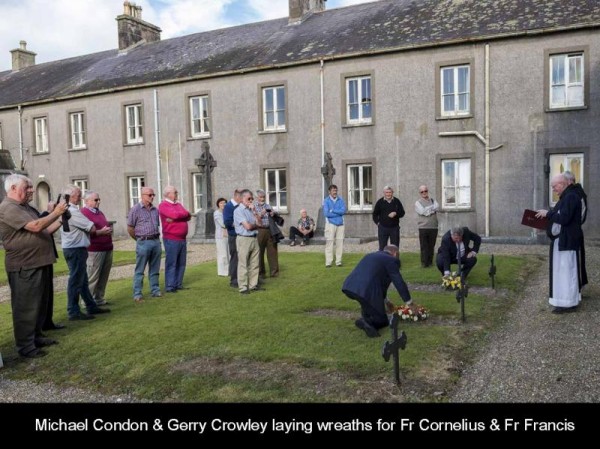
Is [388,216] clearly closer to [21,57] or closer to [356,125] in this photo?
[356,125]

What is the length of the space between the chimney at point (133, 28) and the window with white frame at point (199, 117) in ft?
27.8

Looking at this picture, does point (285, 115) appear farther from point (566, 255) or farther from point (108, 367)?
point (108, 367)

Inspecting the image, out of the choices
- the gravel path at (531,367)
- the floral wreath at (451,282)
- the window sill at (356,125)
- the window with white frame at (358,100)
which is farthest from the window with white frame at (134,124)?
the gravel path at (531,367)

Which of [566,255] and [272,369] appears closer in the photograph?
[272,369]

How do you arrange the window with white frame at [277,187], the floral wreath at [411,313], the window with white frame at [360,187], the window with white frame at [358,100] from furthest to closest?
the window with white frame at [277,187], the window with white frame at [360,187], the window with white frame at [358,100], the floral wreath at [411,313]

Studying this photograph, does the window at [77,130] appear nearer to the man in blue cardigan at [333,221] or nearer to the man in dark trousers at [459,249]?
the man in blue cardigan at [333,221]

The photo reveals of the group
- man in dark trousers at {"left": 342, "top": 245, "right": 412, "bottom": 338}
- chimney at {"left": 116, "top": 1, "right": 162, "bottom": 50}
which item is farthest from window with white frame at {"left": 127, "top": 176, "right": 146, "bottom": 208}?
man in dark trousers at {"left": 342, "top": 245, "right": 412, "bottom": 338}

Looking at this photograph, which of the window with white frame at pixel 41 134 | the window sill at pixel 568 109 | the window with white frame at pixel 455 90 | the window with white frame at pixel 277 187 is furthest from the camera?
the window with white frame at pixel 41 134

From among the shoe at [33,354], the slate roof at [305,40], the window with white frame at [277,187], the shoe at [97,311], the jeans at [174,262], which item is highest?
the slate roof at [305,40]

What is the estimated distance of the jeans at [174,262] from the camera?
33.5ft
